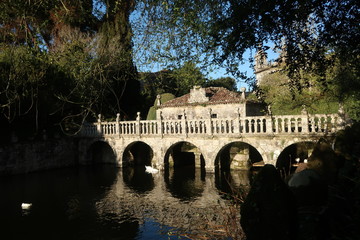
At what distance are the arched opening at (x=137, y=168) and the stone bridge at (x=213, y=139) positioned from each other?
3.2 inches

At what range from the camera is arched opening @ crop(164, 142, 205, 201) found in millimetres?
14932

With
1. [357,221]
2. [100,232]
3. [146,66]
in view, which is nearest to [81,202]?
[100,232]

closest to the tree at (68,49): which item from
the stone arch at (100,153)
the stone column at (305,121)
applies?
the stone column at (305,121)

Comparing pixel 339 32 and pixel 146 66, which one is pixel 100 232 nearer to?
pixel 146 66

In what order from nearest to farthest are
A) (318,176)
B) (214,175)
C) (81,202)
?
(318,176) → (81,202) → (214,175)

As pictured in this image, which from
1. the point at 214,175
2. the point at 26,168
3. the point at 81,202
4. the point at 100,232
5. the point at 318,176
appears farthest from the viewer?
the point at 26,168

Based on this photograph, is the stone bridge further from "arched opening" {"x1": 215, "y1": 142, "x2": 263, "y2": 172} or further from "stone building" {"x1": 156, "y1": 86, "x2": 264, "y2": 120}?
"stone building" {"x1": 156, "y1": 86, "x2": 264, "y2": 120}

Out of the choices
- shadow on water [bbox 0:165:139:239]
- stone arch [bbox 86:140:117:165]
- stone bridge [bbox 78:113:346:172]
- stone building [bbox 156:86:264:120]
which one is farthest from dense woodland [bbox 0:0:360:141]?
stone arch [bbox 86:140:117:165]

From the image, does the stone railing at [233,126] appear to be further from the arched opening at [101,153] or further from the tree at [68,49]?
the tree at [68,49]

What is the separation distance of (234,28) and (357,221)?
12.0 ft

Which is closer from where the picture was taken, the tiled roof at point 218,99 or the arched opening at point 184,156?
the arched opening at point 184,156

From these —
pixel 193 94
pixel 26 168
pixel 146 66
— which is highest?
pixel 193 94

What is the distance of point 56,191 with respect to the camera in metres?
15.8

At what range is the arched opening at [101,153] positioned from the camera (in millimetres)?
24008
